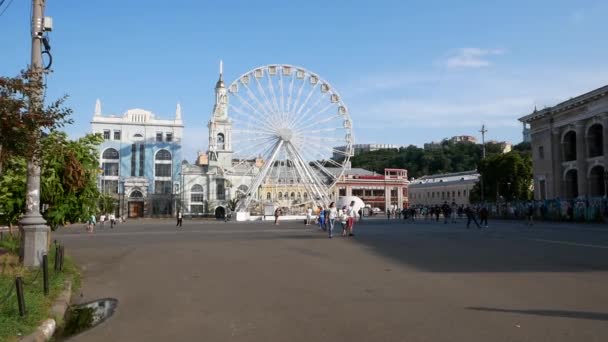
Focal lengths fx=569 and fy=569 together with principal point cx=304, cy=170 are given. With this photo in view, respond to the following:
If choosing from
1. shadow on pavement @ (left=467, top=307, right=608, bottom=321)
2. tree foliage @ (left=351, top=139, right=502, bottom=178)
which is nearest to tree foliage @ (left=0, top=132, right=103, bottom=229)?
shadow on pavement @ (left=467, top=307, right=608, bottom=321)

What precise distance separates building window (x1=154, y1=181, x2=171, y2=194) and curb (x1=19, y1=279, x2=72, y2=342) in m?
78.4

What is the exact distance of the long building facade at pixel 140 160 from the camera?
280 ft

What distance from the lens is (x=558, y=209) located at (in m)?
52.7

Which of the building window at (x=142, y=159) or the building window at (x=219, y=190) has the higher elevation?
the building window at (x=142, y=159)

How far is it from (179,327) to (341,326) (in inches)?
91.9

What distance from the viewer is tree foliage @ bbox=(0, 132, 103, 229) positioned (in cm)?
1708

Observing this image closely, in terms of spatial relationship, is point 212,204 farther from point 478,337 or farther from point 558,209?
point 478,337

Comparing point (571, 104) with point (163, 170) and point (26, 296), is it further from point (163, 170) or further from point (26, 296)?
point (26, 296)

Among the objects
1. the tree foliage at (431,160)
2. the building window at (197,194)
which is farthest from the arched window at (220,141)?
the tree foliage at (431,160)

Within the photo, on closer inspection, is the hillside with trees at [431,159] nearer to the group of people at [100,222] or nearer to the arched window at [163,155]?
the arched window at [163,155]

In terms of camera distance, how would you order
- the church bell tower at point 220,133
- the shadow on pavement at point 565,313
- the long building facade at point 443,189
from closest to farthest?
the shadow on pavement at point 565,313
the church bell tower at point 220,133
the long building facade at point 443,189

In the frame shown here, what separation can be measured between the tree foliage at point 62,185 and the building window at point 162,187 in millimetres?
69663

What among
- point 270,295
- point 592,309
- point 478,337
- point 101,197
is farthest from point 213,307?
point 101,197

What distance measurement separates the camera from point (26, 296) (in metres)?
9.24
